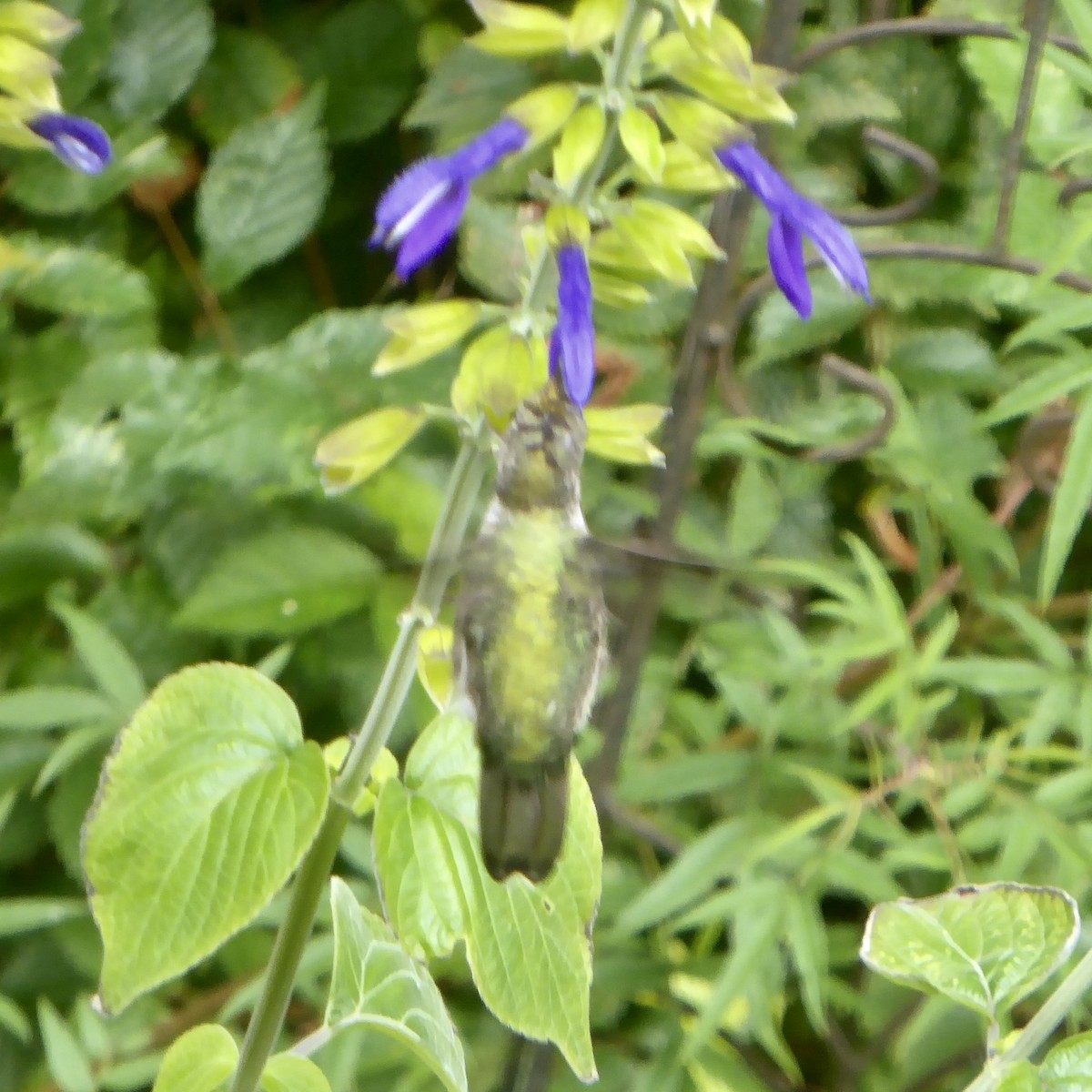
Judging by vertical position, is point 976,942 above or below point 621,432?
below

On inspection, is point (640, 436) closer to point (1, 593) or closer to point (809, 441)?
point (809, 441)

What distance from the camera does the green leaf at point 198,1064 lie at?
1.39ft

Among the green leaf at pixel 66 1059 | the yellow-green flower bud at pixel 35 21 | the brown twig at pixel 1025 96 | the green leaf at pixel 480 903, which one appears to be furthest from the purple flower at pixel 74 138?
the green leaf at pixel 66 1059

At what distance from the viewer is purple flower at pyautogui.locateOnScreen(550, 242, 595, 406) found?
359mm

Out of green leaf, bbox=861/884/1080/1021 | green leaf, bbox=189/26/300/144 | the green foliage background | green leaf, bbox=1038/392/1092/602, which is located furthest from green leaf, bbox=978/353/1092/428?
green leaf, bbox=189/26/300/144

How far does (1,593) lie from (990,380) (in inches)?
33.3

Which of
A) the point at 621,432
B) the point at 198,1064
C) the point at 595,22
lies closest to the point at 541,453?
the point at 621,432

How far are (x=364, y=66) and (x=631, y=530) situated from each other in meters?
0.51

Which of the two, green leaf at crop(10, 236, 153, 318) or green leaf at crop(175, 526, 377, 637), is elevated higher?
green leaf at crop(10, 236, 153, 318)

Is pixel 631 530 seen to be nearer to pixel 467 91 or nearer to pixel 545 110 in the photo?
pixel 467 91

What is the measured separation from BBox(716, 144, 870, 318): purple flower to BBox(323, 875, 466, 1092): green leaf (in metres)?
0.26

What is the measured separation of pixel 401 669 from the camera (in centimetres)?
38

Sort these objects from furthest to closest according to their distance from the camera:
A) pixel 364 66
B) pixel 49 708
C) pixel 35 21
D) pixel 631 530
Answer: pixel 364 66 → pixel 631 530 → pixel 49 708 → pixel 35 21

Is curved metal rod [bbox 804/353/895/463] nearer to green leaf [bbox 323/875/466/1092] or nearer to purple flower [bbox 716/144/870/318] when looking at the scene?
purple flower [bbox 716/144/870/318]
